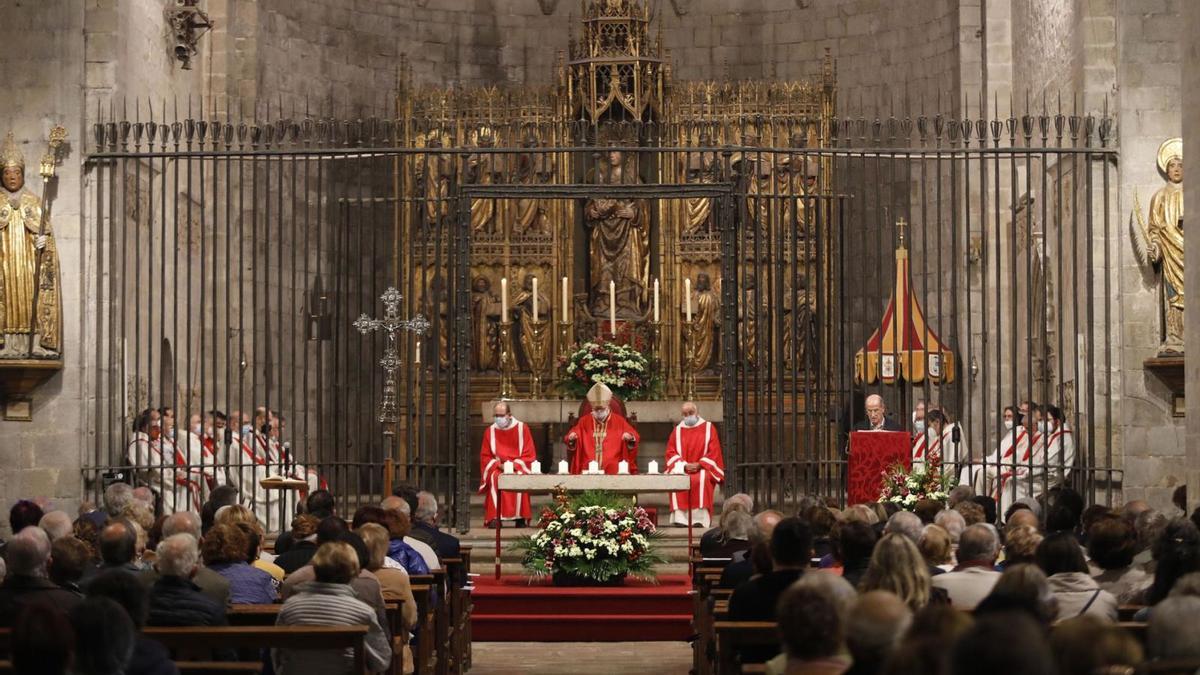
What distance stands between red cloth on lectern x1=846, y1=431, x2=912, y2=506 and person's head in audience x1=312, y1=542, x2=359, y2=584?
7725 mm

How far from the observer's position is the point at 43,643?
15.4 ft

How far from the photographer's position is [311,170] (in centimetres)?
2169

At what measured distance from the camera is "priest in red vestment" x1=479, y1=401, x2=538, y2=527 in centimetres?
1652

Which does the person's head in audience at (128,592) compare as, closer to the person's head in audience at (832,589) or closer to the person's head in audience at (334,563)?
the person's head in audience at (334,563)

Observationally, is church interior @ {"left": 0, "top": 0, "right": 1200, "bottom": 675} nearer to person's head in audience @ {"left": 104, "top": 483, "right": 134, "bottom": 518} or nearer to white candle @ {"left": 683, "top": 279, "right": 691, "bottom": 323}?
person's head in audience @ {"left": 104, "top": 483, "right": 134, "bottom": 518}

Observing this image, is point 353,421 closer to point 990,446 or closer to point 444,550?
point 990,446

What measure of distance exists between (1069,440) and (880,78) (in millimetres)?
7653

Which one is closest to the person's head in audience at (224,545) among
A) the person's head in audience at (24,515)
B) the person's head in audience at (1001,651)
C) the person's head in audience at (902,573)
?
the person's head in audience at (24,515)

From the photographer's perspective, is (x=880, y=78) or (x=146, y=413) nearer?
(x=146, y=413)

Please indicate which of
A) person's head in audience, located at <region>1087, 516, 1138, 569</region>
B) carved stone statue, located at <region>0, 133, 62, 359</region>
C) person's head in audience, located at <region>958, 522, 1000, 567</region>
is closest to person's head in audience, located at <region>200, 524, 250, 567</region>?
person's head in audience, located at <region>958, 522, 1000, 567</region>

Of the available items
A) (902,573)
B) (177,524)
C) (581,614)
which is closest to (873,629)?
(902,573)

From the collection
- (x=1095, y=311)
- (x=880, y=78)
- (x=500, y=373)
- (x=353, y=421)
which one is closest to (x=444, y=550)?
(x=1095, y=311)

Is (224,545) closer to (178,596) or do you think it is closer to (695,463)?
(178,596)

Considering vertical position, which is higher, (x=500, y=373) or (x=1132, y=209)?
(x=1132, y=209)
